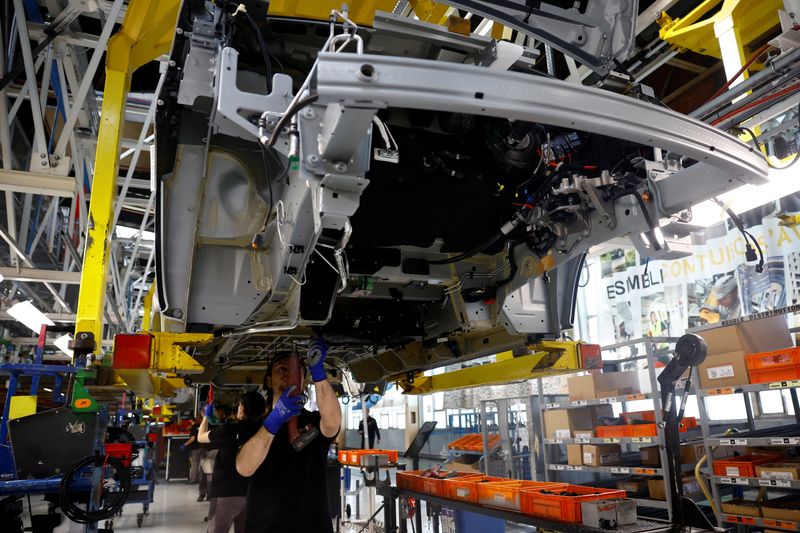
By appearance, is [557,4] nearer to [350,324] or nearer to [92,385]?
[350,324]

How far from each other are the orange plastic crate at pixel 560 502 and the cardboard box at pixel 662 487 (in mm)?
2355

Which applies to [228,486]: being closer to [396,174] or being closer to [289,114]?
[396,174]

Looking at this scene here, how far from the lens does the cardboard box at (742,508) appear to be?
4.40 m

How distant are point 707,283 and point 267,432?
7.31 m

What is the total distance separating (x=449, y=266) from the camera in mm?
3312

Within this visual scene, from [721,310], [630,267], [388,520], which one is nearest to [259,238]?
[388,520]

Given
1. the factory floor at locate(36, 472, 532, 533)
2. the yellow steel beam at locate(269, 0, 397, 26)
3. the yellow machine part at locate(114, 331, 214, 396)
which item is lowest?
the factory floor at locate(36, 472, 532, 533)

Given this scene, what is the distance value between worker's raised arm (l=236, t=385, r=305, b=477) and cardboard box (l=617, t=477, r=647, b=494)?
468 cm

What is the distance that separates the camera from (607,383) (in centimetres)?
625

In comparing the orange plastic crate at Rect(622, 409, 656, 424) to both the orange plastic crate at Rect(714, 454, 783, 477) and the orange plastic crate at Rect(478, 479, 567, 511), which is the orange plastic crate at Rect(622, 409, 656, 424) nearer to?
the orange plastic crate at Rect(714, 454, 783, 477)

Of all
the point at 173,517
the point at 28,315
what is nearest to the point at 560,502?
the point at 28,315

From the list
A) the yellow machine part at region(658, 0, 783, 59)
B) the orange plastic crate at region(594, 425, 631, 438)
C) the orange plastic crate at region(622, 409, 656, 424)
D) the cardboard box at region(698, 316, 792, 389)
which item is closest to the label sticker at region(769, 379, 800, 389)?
the cardboard box at region(698, 316, 792, 389)

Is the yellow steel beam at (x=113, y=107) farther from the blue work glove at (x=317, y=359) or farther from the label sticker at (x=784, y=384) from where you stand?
the label sticker at (x=784, y=384)

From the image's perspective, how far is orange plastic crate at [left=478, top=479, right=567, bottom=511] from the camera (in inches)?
143
